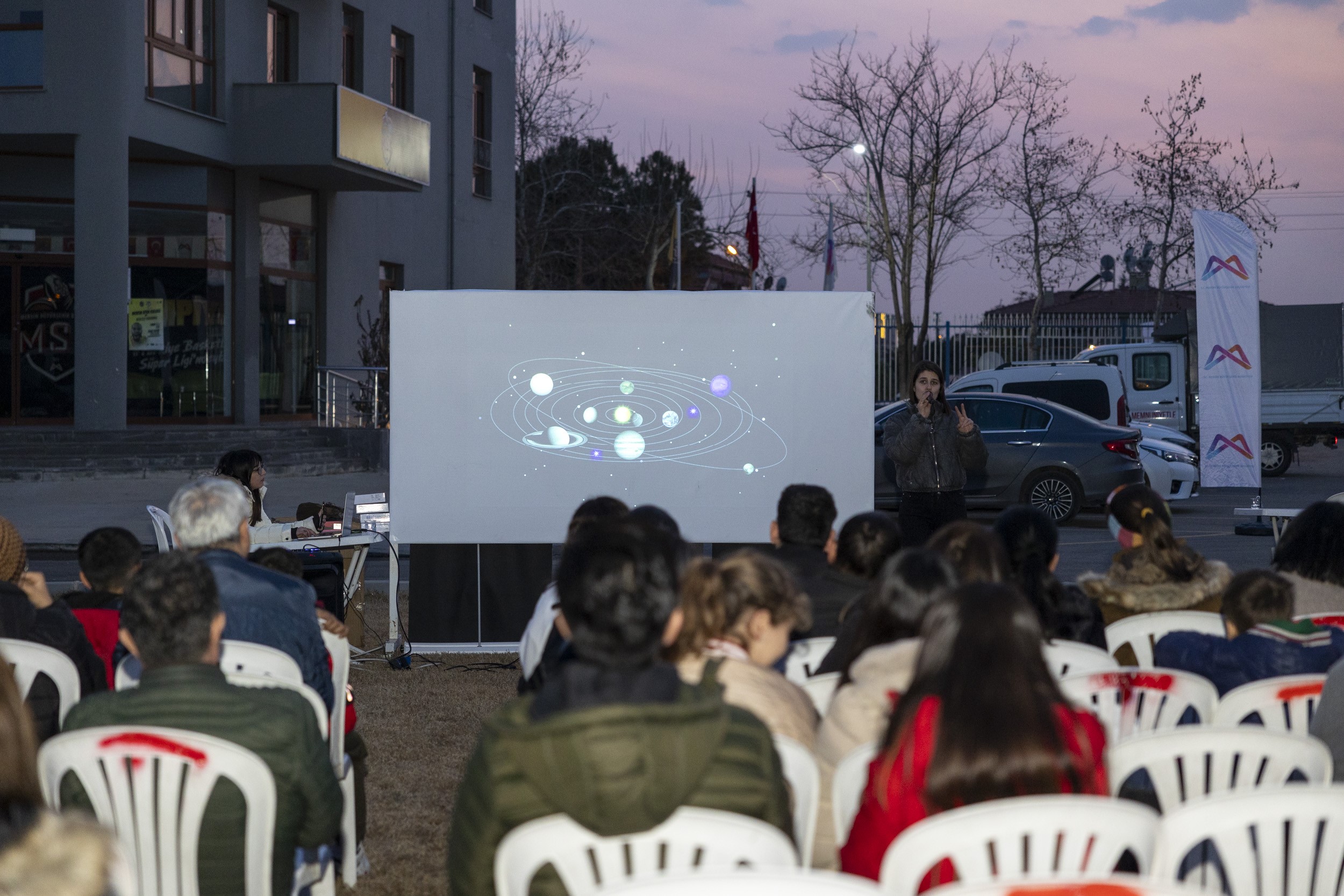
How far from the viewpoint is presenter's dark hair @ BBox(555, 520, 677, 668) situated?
2.49m

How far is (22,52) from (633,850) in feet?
65.8

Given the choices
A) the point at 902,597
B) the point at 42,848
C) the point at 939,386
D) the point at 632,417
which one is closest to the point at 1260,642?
the point at 902,597

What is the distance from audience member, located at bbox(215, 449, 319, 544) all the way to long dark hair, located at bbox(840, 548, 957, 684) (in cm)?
441

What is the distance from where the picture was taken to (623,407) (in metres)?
8.23

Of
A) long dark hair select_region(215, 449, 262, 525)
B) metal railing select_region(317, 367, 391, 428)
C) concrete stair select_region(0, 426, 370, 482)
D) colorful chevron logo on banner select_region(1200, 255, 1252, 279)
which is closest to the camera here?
long dark hair select_region(215, 449, 262, 525)

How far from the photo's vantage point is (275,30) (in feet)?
74.7

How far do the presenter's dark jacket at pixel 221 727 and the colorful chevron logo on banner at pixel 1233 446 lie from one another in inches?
456

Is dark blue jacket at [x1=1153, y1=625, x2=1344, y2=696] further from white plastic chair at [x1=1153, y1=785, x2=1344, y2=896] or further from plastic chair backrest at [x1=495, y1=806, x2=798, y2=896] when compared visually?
plastic chair backrest at [x1=495, y1=806, x2=798, y2=896]

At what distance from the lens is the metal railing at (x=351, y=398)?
23047 mm

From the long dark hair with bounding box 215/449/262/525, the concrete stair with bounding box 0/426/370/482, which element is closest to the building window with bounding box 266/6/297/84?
the concrete stair with bounding box 0/426/370/482

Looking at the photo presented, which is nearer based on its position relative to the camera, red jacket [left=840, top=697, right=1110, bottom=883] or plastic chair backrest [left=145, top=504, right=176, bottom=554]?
red jacket [left=840, top=697, right=1110, bottom=883]

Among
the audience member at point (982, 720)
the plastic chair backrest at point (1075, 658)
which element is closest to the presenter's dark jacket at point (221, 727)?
the audience member at point (982, 720)

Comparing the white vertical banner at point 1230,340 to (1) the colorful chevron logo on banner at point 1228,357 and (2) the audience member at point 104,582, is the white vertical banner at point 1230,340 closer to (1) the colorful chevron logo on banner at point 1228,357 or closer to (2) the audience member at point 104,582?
(1) the colorful chevron logo on banner at point 1228,357

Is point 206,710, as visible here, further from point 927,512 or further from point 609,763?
point 927,512
